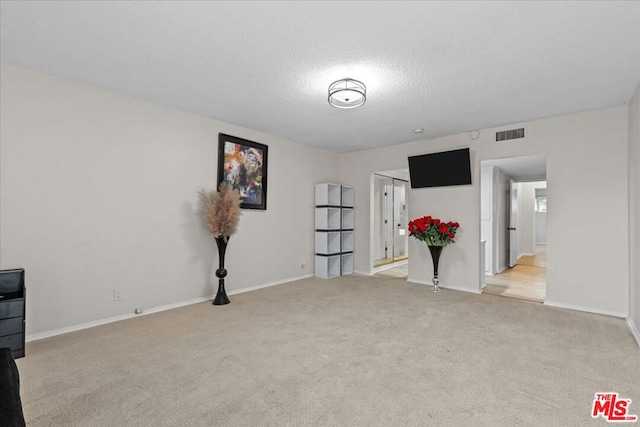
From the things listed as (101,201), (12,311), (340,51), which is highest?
(340,51)

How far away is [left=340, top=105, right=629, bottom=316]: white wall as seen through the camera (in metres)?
3.67

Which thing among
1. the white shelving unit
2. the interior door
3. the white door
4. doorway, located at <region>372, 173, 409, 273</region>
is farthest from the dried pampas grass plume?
the white door

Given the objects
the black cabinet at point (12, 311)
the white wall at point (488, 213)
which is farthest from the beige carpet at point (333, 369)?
the white wall at point (488, 213)

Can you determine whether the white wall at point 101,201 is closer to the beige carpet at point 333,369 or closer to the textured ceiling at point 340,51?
the textured ceiling at point 340,51

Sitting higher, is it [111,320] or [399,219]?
[399,219]

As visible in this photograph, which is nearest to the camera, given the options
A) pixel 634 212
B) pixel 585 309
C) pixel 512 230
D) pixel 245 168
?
pixel 634 212

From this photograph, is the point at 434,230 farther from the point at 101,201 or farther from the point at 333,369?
the point at 101,201

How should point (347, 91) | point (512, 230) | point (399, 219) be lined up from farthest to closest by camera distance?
point (399, 219) → point (512, 230) → point (347, 91)

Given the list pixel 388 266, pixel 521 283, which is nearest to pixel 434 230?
pixel 521 283

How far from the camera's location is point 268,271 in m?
5.11

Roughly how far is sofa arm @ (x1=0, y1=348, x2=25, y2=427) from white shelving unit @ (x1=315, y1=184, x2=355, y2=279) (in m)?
4.50

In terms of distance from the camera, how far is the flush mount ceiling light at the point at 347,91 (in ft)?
9.81

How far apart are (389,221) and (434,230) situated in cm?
327

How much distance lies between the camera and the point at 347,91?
3.00 m
